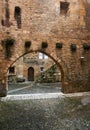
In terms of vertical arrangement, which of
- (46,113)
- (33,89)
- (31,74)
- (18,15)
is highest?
(18,15)

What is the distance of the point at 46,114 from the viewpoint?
9047mm

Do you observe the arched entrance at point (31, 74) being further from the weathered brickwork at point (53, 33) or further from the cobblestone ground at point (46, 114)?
the cobblestone ground at point (46, 114)

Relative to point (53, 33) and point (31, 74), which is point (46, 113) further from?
point (31, 74)

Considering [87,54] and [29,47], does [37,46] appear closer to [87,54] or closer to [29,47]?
[29,47]

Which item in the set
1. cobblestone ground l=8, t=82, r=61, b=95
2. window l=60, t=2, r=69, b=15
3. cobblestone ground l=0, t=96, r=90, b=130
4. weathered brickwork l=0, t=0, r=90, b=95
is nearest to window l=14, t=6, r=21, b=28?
weathered brickwork l=0, t=0, r=90, b=95

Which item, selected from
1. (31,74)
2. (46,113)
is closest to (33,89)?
(46,113)

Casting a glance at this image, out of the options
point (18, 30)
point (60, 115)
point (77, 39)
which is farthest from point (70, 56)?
point (60, 115)

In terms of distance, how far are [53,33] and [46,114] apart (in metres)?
5.30

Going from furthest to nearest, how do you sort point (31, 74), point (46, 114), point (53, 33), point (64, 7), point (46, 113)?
point (31, 74), point (64, 7), point (53, 33), point (46, 113), point (46, 114)

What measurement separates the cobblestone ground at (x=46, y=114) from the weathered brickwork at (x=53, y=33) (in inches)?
79.7

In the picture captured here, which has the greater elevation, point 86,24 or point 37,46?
point 86,24

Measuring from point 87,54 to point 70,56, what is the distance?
1.09 m

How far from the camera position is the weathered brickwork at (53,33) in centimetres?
1246

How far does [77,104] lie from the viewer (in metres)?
10.6
